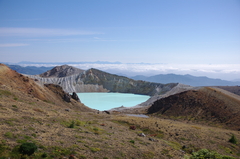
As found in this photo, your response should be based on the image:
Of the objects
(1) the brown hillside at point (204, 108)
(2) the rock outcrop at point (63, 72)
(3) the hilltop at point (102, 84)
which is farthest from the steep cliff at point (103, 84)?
(1) the brown hillside at point (204, 108)

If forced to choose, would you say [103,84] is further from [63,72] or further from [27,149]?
[27,149]

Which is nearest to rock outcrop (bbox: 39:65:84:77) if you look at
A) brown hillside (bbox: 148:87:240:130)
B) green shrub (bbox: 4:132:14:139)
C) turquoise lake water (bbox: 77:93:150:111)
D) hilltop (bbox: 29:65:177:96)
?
hilltop (bbox: 29:65:177:96)

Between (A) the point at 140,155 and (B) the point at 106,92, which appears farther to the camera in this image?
(B) the point at 106,92

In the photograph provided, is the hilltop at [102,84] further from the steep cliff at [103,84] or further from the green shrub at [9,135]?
the green shrub at [9,135]

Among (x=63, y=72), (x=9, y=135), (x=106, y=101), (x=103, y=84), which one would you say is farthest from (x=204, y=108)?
(x=63, y=72)

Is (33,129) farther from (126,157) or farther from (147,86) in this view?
(147,86)

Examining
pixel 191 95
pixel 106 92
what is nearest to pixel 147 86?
pixel 106 92
